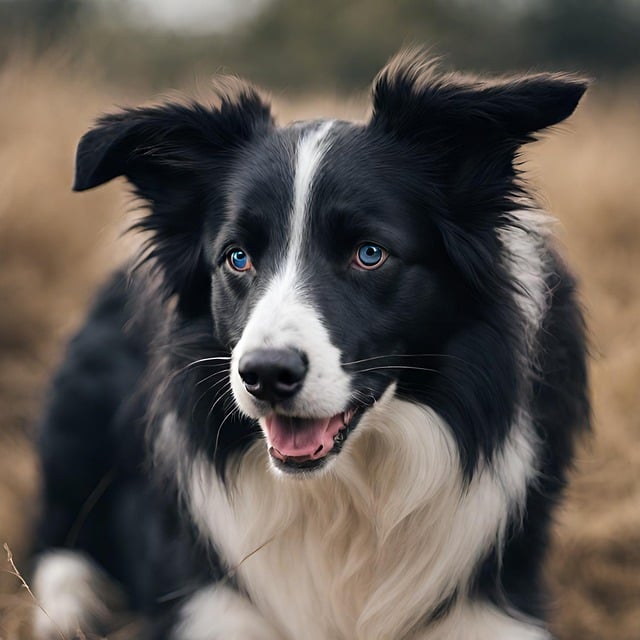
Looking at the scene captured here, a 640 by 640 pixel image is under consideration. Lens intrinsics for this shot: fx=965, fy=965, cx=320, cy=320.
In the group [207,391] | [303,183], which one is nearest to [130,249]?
[207,391]

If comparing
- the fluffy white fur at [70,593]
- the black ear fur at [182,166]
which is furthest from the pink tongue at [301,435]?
the fluffy white fur at [70,593]

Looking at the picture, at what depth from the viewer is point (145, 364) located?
442cm

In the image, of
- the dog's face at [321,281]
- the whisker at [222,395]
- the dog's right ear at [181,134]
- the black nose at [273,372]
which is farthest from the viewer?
the dog's right ear at [181,134]

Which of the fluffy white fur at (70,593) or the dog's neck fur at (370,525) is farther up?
the dog's neck fur at (370,525)

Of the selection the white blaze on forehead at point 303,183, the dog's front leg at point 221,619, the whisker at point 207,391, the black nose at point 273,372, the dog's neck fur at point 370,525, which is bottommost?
the dog's front leg at point 221,619

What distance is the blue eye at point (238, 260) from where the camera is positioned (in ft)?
10.1

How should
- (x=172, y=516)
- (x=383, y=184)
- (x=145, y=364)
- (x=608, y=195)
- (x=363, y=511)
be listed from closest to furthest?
(x=383, y=184) → (x=363, y=511) → (x=172, y=516) → (x=145, y=364) → (x=608, y=195)

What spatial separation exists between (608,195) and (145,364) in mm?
4843

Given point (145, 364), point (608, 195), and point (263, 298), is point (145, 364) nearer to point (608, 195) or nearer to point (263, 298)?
point (263, 298)

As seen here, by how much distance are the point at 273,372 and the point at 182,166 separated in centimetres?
112

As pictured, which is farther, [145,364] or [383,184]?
[145,364]

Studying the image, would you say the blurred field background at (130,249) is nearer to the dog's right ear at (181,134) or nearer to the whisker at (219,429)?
the dog's right ear at (181,134)

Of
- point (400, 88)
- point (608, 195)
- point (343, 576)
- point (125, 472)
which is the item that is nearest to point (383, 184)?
point (400, 88)

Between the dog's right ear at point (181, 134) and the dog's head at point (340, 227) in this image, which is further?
the dog's right ear at point (181, 134)
